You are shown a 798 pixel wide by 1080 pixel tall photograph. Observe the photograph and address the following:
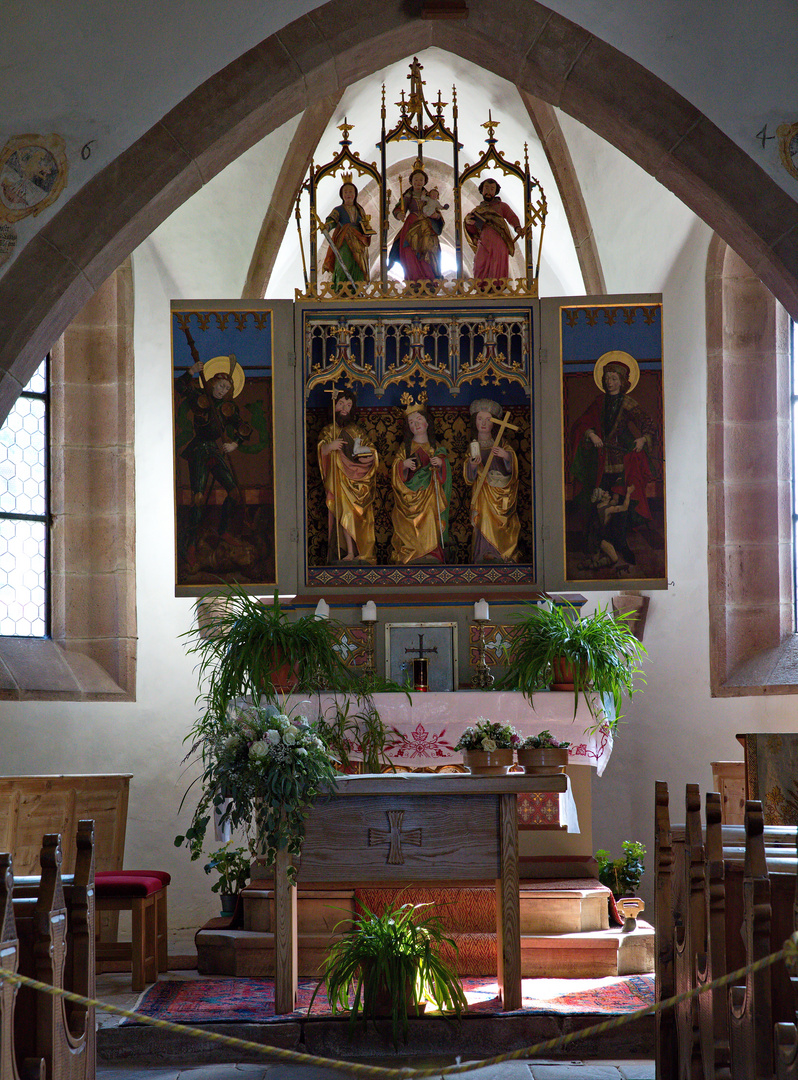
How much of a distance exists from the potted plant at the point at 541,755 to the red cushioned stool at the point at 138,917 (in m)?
2.06

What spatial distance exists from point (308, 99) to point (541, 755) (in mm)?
3817

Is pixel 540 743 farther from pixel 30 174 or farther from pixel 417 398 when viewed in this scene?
pixel 30 174

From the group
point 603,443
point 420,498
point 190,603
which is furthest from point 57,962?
point 190,603

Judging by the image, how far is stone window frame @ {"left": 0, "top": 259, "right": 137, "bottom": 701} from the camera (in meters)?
8.81

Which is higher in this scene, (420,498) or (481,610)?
(420,498)

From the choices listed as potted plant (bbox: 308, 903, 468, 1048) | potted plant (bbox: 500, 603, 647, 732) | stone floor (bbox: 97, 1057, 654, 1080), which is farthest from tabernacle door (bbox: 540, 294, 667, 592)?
stone floor (bbox: 97, 1057, 654, 1080)

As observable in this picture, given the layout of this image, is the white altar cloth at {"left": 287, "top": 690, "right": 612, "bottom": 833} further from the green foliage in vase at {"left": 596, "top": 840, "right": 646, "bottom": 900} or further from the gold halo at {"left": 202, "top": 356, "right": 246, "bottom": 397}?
the gold halo at {"left": 202, "top": 356, "right": 246, "bottom": 397}

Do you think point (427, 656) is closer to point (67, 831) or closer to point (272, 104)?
point (67, 831)

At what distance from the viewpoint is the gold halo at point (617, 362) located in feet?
23.8

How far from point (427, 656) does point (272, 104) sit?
3247 mm

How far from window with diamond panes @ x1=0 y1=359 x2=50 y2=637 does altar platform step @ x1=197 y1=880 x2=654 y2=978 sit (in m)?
3.31

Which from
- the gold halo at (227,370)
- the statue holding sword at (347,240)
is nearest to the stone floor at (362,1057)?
the gold halo at (227,370)

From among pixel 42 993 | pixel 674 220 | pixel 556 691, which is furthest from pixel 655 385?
pixel 42 993

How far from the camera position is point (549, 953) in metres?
5.93
